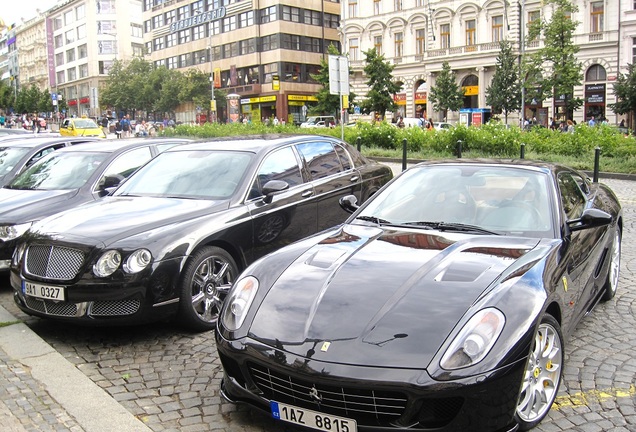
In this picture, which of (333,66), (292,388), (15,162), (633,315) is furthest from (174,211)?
(333,66)

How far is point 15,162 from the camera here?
952 centimetres

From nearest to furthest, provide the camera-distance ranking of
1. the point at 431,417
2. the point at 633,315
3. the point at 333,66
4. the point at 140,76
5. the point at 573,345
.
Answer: the point at 431,417 < the point at 573,345 < the point at 633,315 < the point at 333,66 < the point at 140,76

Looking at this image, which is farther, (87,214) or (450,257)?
(87,214)

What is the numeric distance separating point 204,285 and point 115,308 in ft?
2.45

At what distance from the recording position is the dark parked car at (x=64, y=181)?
6766mm

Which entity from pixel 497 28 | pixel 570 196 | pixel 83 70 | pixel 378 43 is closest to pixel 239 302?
pixel 570 196

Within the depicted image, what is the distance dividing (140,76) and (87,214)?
71.5m

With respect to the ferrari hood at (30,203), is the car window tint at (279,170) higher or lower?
higher

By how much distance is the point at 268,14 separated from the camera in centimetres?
6800

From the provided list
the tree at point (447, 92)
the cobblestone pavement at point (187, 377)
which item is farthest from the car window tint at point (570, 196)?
the tree at point (447, 92)

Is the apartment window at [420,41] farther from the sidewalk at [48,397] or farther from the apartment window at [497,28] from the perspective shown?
the sidewalk at [48,397]

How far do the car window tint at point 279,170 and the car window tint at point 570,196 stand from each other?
8.85ft

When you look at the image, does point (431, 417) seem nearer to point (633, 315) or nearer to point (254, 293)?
point (254, 293)

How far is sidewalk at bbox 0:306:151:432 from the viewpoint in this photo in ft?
11.8
